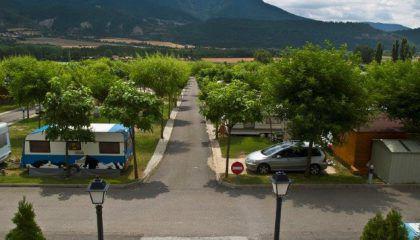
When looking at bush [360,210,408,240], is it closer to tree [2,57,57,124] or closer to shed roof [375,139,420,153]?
shed roof [375,139,420,153]

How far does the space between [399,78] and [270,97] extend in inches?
312

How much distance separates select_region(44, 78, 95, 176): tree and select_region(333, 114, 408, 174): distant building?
538 inches

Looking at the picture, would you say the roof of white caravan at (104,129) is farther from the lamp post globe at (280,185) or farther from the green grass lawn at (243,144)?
the lamp post globe at (280,185)

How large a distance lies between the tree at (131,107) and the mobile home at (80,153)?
191 centimetres

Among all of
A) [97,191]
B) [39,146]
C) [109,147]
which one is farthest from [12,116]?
[97,191]

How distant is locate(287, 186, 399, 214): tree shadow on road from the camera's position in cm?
1819

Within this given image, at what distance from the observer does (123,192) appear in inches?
783

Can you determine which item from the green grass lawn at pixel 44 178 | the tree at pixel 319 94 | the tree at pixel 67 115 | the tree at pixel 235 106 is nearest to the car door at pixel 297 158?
the tree at pixel 319 94

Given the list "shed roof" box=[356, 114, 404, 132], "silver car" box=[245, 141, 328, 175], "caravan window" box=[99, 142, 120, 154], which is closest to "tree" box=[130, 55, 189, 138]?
"caravan window" box=[99, 142, 120, 154]

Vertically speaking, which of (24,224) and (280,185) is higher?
(280,185)

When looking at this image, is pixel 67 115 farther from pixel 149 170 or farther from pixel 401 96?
pixel 401 96

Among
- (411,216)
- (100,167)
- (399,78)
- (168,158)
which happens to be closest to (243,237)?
(411,216)

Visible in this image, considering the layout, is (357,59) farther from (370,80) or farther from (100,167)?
(100,167)

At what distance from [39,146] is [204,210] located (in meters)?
10.1
